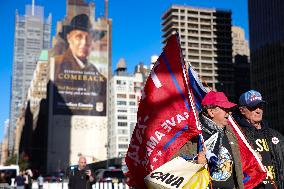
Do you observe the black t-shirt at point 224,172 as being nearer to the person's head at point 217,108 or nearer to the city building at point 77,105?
the person's head at point 217,108

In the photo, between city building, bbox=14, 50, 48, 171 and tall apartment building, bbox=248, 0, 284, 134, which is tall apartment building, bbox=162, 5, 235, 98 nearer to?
city building, bbox=14, 50, 48, 171

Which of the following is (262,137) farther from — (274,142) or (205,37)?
(205,37)

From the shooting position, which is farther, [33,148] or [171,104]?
[33,148]

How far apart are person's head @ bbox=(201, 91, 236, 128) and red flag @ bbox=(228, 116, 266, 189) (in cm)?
31

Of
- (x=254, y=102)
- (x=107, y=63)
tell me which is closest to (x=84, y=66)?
(x=107, y=63)

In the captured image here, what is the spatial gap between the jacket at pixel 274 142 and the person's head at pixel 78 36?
11957 centimetres

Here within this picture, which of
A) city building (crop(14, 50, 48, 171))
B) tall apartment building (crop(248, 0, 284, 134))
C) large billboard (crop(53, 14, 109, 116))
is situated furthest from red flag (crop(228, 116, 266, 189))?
large billboard (crop(53, 14, 109, 116))

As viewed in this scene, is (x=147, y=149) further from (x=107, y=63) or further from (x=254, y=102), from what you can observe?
(x=107, y=63)

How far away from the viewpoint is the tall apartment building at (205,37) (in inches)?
6388

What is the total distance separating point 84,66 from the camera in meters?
124

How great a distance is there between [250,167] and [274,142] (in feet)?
1.93

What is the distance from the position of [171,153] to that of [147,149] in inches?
9.1

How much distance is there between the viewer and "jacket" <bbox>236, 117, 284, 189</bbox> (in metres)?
4.74

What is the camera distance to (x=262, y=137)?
4.92m
